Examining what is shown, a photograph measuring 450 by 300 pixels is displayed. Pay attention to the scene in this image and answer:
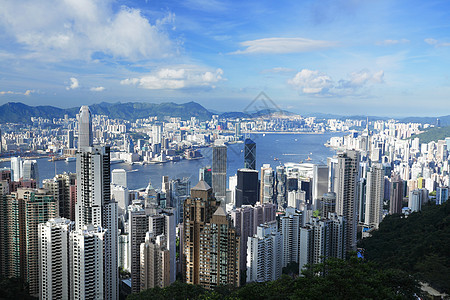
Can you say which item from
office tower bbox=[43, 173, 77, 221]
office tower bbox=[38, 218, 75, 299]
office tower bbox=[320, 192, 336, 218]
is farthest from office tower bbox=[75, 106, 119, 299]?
office tower bbox=[320, 192, 336, 218]

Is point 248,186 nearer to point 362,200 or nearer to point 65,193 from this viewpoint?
point 362,200

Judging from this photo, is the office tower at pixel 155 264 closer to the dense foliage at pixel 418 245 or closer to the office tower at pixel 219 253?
the office tower at pixel 219 253

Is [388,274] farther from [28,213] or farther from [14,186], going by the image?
[14,186]

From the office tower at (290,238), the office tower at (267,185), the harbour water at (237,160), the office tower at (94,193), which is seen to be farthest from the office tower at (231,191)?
the office tower at (94,193)

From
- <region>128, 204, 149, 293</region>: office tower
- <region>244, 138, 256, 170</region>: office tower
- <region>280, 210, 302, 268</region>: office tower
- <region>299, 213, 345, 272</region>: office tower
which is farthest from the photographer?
<region>244, 138, 256, 170</region>: office tower

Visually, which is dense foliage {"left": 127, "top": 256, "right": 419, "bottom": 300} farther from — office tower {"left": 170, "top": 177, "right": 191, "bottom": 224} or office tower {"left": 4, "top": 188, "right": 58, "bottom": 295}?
office tower {"left": 170, "top": 177, "right": 191, "bottom": 224}

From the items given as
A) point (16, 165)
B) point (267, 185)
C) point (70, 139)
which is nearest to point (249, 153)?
point (267, 185)

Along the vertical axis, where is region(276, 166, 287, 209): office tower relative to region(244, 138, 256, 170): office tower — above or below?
below

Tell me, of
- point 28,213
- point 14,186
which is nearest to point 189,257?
point 28,213
